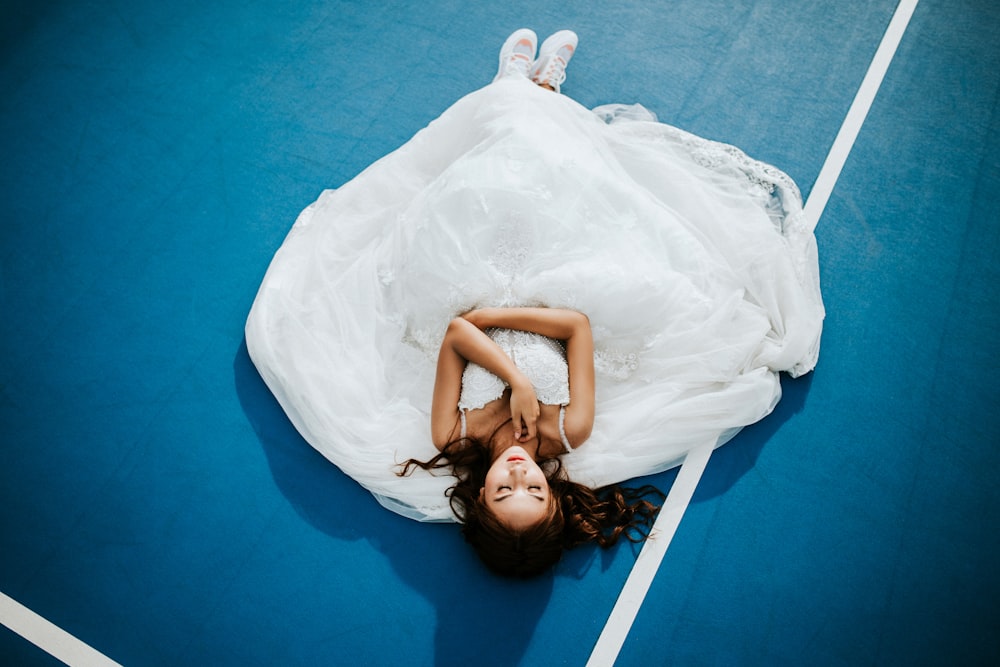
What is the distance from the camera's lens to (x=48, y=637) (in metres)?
2.46

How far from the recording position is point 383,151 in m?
3.22

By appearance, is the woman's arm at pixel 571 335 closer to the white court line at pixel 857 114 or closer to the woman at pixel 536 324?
the woman at pixel 536 324

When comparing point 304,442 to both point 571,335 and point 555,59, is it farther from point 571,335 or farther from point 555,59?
point 555,59

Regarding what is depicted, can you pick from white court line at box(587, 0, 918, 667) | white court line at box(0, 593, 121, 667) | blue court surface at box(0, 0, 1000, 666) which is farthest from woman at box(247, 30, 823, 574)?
white court line at box(0, 593, 121, 667)

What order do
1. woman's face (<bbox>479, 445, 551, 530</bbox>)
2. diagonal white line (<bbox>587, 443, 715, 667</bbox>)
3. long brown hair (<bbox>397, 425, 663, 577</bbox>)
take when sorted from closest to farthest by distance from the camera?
woman's face (<bbox>479, 445, 551, 530</bbox>)
long brown hair (<bbox>397, 425, 663, 577</bbox>)
diagonal white line (<bbox>587, 443, 715, 667</bbox>)

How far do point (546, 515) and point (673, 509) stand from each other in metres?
0.76

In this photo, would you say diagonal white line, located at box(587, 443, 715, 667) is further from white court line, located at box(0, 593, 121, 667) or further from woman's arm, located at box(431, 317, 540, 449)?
white court line, located at box(0, 593, 121, 667)

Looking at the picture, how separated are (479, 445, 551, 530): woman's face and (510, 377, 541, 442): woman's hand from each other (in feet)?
0.51

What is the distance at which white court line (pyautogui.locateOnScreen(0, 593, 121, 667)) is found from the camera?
243 cm

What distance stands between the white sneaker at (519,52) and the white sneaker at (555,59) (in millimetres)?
54

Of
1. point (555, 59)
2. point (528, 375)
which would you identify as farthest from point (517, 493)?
point (555, 59)

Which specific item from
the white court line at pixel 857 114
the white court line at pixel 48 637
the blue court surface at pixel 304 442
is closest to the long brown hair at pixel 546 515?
the blue court surface at pixel 304 442

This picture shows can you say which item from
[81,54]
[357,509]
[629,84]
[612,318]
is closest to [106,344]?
[357,509]

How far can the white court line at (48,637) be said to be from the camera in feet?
7.96
